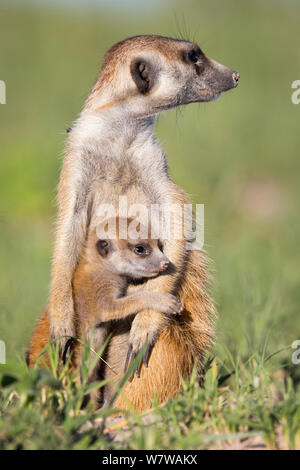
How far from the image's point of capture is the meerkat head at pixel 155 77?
3914 mm

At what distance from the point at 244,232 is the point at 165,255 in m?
5.66

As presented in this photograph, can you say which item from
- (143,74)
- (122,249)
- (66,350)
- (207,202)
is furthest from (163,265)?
(207,202)

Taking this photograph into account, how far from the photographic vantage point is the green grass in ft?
9.86

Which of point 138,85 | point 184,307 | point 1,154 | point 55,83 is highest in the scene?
point 55,83

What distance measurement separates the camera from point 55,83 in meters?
14.5

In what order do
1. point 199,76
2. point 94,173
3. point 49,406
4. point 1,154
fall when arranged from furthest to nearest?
point 1,154 → point 199,76 → point 94,173 → point 49,406

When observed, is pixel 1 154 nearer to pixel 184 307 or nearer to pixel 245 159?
pixel 245 159

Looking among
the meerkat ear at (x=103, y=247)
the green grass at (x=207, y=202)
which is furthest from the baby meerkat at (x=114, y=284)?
the green grass at (x=207, y=202)

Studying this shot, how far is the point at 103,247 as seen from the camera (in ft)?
12.7

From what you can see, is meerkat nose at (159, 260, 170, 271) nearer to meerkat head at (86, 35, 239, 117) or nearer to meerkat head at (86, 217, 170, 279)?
meerkat head at (86, 217, 170, 279)

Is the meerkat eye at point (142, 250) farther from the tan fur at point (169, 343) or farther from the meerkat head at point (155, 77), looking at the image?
the meerkat head at point (155, 77)

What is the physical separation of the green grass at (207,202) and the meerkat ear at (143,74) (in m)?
0.75

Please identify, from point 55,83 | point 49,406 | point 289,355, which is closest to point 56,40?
point 55,83

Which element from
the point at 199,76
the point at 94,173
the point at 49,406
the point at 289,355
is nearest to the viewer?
the point at 49,406
